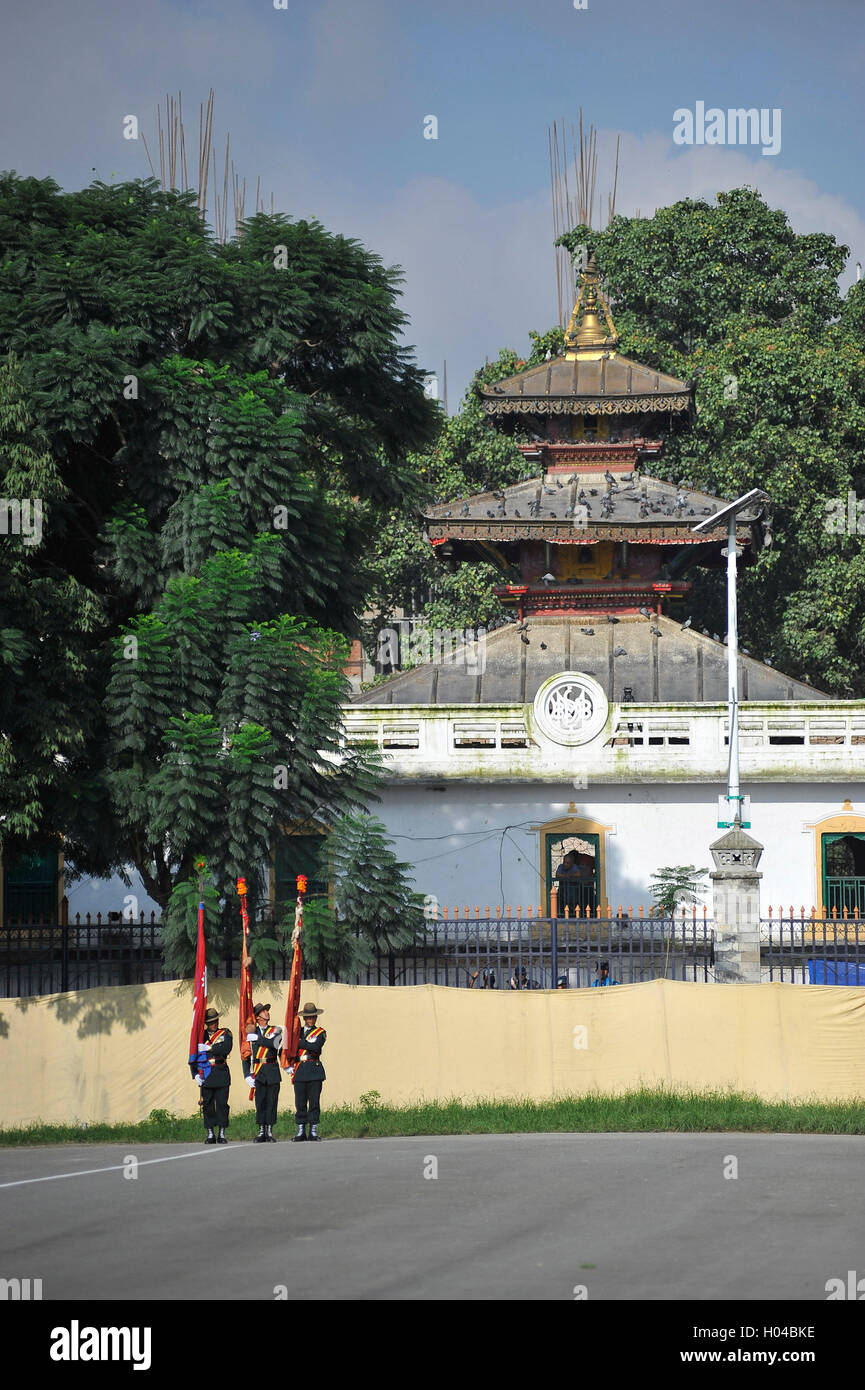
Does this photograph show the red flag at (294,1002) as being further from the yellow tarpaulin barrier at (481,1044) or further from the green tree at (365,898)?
the green tree at (365,898)

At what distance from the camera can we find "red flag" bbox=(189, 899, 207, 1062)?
17891 mm

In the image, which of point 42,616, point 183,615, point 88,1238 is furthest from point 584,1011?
point 88,1238

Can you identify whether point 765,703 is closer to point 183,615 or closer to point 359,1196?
point 183,615

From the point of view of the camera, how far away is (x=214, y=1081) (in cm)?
1709

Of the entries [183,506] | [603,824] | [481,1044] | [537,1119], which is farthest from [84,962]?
[603,824]

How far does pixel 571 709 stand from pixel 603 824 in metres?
2.17

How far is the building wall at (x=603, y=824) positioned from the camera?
28062mm

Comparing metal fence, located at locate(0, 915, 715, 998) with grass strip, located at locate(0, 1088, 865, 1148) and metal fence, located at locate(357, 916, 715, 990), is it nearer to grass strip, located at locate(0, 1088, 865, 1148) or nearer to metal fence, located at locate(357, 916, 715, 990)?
metal fence, located at locate(357, 916, 715, 990)

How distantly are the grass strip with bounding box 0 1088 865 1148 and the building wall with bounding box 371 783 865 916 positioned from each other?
8.91m

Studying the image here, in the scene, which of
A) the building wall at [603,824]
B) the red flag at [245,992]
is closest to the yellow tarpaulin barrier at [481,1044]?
the red flag at [245,992]

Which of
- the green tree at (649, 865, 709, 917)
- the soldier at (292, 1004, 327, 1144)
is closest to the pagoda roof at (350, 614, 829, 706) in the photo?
the green tree at (649, 865, 709, 917)

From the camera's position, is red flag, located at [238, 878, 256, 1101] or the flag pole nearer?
the flag pole

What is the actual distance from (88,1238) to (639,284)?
1534 inches
